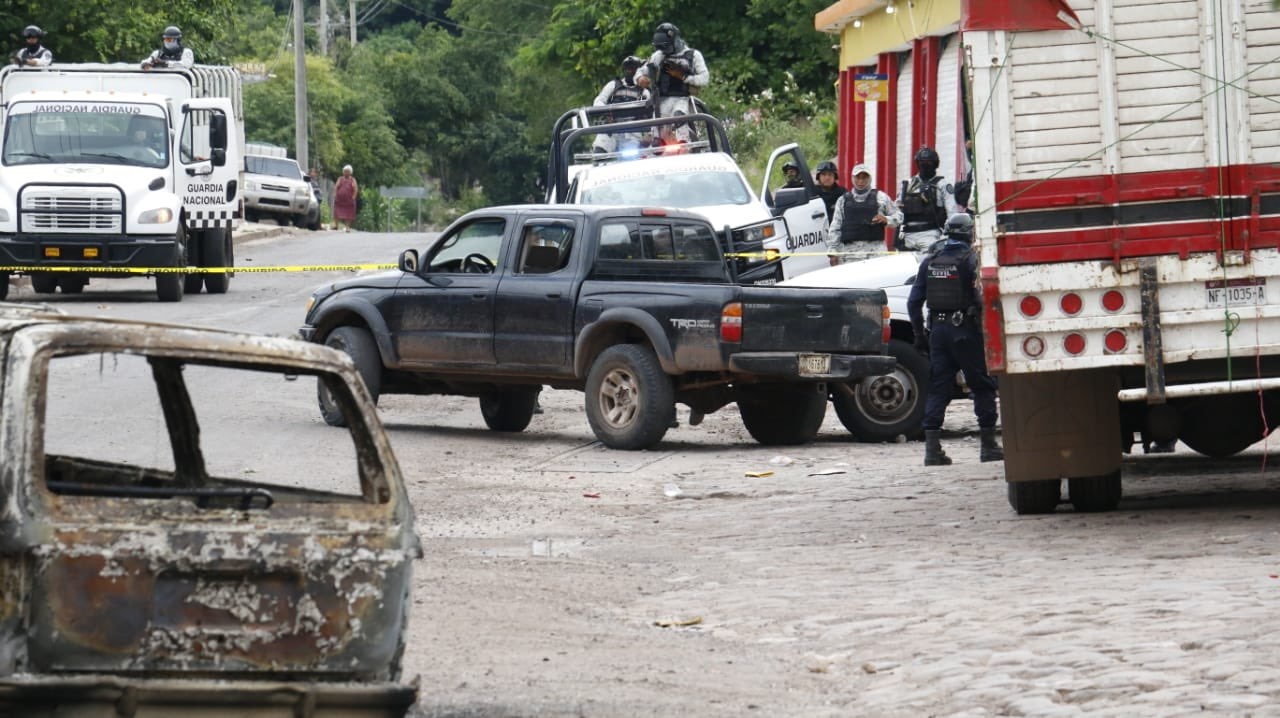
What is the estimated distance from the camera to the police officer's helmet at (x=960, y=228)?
14170mm

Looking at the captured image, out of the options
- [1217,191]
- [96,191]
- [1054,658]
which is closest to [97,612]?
[1054,658]

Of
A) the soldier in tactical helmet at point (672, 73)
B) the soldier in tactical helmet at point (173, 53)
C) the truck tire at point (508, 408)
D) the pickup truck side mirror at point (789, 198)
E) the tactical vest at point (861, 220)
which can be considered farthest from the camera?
the soldier in tactical helmet at point (173, 53)

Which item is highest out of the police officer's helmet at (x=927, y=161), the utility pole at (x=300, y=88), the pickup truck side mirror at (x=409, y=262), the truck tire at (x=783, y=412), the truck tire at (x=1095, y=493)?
the utility pole at (x=300, y=88)

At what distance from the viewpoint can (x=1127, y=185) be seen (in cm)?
1056

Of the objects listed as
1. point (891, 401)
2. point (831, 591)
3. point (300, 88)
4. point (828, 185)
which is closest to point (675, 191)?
point (828, 185)

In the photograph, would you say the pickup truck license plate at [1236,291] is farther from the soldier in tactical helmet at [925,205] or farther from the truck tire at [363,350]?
the soldier in tactical helmet at [925,205]

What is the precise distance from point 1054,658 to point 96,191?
788 inches

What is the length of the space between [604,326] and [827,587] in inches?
238

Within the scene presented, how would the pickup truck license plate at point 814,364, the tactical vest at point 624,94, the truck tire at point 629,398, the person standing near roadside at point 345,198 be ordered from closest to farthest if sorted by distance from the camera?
the pickup truck license plate at point 814,364
the truck tire at point 629,398
the tactical vest at point 624,94
the person standing near roadside at point 345,198

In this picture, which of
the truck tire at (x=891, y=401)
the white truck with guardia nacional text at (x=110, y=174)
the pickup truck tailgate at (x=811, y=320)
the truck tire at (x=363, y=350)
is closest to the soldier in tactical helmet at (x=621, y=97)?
the white truck with guardia nacional text at (x=110, y=174)

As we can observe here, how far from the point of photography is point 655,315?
15211mm

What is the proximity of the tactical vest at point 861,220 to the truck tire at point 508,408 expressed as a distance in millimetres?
4889

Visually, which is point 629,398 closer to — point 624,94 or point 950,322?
point 950,322

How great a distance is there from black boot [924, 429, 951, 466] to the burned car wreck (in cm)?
839
